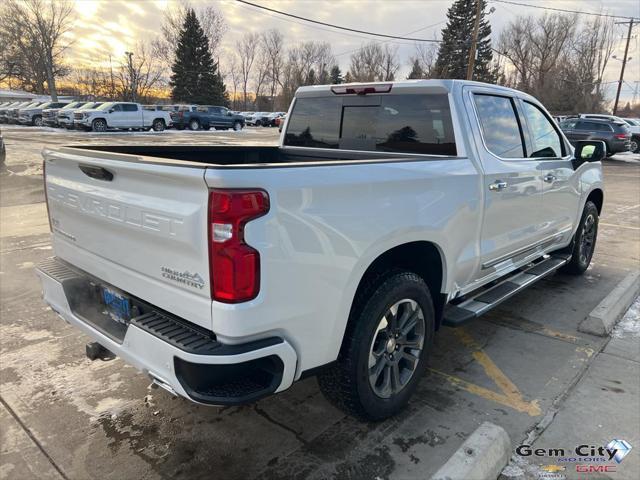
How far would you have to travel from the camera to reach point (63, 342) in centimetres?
381

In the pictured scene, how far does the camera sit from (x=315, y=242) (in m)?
2.16

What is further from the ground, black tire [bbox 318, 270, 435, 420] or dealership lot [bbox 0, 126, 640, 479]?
black tire [bbox 318, 270, 435, 420]

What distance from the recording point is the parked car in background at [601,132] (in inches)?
837

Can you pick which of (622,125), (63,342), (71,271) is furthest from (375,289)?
(622,125)

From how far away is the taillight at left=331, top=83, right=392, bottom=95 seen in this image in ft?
12.1

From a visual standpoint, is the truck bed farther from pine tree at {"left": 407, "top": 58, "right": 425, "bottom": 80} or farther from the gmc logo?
pine tree at {"left": 407, "top": 58, "right": 425, "bottom": 80}

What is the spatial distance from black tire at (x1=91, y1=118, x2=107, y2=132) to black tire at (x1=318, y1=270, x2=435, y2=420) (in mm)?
28741

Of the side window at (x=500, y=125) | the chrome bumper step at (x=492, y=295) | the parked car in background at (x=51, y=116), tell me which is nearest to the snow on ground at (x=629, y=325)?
the chrome bumper step at (x=492, y=295)

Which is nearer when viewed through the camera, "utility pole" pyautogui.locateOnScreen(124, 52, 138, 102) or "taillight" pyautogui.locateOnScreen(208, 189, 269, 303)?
"taillight" pyautogui.locateOnScreen(208, 189, 269, 303)

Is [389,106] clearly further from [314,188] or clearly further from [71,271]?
[71,271]

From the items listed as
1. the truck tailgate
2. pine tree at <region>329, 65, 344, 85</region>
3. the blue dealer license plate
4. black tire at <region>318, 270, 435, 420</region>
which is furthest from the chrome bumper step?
pine tree at <region>329, 65, 344, 85</region>

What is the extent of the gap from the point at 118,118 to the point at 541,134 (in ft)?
92.5

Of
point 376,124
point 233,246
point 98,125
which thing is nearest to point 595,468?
point 233,246

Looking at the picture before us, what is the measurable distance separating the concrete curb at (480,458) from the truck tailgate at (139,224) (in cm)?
131
